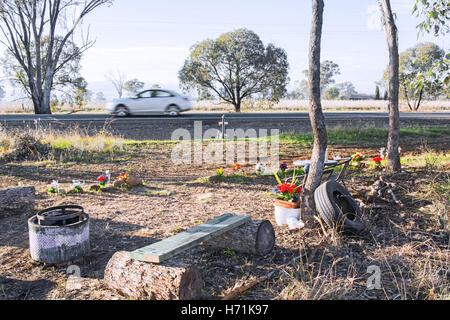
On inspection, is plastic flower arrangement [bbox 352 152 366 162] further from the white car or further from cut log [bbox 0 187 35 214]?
the white car

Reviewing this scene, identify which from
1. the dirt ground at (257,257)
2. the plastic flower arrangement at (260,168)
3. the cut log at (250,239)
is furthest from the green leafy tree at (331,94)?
the cut log at (250,239)

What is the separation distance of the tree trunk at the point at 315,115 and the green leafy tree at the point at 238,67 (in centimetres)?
2304

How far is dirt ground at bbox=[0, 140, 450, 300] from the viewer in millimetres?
3035

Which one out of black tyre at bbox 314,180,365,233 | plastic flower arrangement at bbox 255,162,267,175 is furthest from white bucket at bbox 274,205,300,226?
plastic flower arrangement at bbox 255,162,267,175

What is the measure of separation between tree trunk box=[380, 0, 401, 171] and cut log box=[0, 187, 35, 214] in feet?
19.2

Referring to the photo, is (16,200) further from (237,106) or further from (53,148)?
(237,106)

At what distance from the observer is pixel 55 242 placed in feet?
11.5

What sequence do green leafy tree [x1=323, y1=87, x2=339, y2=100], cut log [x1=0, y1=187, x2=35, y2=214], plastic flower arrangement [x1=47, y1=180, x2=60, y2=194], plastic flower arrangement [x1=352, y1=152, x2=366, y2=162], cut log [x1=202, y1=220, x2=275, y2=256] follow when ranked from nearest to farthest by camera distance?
cut log [x1=202, y1=220, x2=275, y2=256] < cut log [x1=0, y1=187, x2=35, y2=214] < plastic flower arrangement [x1=47, y1=180, x2=60, y2=194] < plastic flower arrangement [x1=352, y1=152, x2=366, y2=162] < green leafy tree [x1=323, y1=87, x2=339, y2=100]

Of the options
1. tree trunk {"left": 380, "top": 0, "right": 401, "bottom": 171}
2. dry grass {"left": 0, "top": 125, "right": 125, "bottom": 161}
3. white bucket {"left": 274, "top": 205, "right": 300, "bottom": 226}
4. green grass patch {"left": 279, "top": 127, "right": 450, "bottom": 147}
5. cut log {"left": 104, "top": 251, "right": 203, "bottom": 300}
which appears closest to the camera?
cut log {"left": 104, "top": 251, "right": 203, "bottom": 300}

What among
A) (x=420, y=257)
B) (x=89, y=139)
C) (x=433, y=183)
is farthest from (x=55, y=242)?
(x=89, y=139)

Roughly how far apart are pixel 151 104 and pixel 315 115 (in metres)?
14.5

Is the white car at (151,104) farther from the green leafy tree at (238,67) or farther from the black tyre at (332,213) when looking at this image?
the black tyre at (332,213)

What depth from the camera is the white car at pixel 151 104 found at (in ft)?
58.0

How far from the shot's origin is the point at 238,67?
87.5ft
